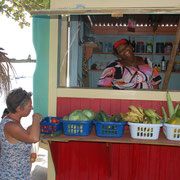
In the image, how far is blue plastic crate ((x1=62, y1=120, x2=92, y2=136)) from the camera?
2.52 metres

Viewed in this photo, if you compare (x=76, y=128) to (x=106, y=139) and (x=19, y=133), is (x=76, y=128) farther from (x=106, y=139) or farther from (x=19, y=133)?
(x=19, y=133)

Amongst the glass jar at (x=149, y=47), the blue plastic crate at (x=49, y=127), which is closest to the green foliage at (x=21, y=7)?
the glass jar at (x=149, y=47)

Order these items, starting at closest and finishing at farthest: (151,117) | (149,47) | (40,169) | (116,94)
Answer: (151,117) < (116,94) < (40,169) < (149,47)

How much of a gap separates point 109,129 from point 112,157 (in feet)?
2.86

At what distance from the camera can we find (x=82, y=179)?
3336 mm

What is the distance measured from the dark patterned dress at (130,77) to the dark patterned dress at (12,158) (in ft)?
5.04

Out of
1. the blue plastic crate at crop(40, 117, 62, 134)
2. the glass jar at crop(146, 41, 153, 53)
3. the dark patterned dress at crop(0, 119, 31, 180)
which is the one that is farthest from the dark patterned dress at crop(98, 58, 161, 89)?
the glass jar at crop(146, 41, 153, 53)

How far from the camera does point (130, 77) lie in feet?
11.6

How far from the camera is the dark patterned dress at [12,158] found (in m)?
2.38

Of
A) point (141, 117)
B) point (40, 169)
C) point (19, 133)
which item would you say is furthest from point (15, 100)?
point (40, 169)

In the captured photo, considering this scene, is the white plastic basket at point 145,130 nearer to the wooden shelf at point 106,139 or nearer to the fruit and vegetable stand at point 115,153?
the wooden shelf at point 106,139

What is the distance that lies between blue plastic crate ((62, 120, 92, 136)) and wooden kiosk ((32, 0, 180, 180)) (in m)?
0.57

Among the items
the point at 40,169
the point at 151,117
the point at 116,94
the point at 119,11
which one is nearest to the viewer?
the point at 119,11

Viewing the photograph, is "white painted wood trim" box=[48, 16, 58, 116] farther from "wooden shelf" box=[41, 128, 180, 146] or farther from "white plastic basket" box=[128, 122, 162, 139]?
"white plastic basket" box=[128, 122, 162, 139]
